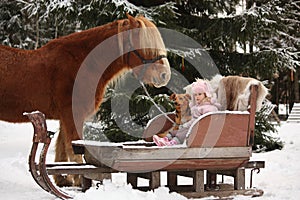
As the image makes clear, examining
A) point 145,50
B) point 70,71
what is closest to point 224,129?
point 145,50

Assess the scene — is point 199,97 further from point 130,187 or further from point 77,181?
point 77,181

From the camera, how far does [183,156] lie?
4066 mm

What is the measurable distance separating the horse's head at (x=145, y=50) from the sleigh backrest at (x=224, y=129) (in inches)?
40.7

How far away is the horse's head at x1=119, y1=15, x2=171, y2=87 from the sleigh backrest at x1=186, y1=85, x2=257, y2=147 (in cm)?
103

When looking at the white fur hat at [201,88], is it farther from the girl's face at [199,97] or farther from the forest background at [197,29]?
the forest background at [197,29]

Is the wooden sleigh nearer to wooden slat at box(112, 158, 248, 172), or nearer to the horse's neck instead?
wooden slat at box(112, 158, 248, 172)

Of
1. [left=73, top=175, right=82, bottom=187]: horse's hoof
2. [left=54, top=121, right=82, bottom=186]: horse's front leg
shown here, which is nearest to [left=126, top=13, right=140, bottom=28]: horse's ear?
[left=54, top=121, right=82, bottom=186]: horse's front leg

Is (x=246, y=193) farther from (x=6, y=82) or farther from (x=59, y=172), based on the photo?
(x=6, y=82)

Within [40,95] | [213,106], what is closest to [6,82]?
[40,95]

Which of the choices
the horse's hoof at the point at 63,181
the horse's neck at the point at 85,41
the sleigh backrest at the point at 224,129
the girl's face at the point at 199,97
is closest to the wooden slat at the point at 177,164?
the sleigh backrest at the point at 224,129

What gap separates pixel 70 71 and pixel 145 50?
888 millimetres

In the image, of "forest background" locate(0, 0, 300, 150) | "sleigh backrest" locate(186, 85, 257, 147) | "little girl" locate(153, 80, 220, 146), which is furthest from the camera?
"forest background" locate(0, 0, 300, 150)

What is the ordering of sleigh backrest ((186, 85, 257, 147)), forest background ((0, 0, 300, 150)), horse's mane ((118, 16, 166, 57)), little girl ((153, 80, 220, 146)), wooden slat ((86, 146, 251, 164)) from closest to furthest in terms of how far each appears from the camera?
1. wooden slat ((86, 146, 251, 164))
2. sleigh backrest ((186, 85, 257, 147))
3. little girl ((153, 80, 220, 146))
4. horse's mane ((118, 16, 166, 57))
5. forest background ((0, 0, 300, 150))

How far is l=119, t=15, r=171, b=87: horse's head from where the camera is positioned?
4844 millimetres
